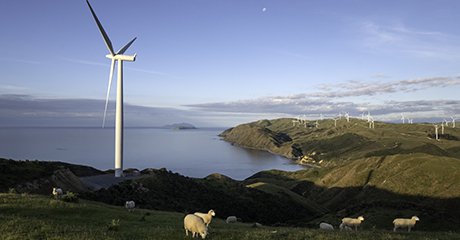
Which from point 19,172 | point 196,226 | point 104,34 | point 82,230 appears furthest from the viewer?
point 104,34

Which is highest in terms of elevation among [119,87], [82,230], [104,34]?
[104,34]

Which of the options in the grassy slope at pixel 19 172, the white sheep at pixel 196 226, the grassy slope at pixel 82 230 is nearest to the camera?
the grassy slope at pixel 82 230

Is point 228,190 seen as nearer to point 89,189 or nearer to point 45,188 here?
point 89,189

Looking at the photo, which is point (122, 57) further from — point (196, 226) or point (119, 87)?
point (196, 226)

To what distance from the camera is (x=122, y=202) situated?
52.8 metres

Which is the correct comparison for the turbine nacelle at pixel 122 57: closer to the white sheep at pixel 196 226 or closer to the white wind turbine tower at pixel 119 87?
the white wind turbine tower at pixel 119 87

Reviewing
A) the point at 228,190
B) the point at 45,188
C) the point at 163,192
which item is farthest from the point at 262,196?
the point at 45,188

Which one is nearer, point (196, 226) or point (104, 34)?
point (196, 226)

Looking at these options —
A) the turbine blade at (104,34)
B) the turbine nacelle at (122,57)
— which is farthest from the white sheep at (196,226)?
the turbine nacelle at (122,57)

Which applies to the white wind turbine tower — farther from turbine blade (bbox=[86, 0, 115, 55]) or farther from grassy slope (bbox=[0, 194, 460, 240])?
grassy slope (bbox=[0, 194, 460, 240])

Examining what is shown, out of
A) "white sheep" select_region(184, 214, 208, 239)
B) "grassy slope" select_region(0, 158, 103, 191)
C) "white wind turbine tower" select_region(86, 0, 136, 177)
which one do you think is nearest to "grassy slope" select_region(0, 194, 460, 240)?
"white sheep" select_region(184, 214, 208, 239)

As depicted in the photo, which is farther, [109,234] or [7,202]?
[7,202]

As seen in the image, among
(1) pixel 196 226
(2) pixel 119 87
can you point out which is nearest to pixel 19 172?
(2) pixel 119 87

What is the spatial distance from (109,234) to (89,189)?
51.1 m
